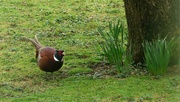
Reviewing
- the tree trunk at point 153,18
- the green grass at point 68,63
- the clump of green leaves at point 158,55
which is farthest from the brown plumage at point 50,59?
the clump of green leaves at point 158,55

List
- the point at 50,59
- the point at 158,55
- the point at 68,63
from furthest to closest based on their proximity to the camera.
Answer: the point at 68,63, the point at 50,59, the point at 158,55

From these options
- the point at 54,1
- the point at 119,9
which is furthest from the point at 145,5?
the point at 54,1

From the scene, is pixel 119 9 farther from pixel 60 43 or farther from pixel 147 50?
pixel 147 50

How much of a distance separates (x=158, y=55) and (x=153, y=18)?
750 mm

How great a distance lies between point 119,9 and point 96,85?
5590 millimetres

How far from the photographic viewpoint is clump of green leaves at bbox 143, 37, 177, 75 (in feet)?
18.4

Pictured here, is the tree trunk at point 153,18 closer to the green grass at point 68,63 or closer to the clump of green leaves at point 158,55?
the clump of green leaves at point 158,55

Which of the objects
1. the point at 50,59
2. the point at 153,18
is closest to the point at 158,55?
the point at 153,18

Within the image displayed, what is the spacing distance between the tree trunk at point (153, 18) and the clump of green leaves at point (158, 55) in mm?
Answer: 312

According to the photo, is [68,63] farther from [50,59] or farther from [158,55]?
[158,55]

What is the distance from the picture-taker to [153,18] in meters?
6.21

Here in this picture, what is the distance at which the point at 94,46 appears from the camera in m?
8.09

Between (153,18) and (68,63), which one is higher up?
(153,18)

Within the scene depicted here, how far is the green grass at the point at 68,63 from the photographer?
18.1 feet
